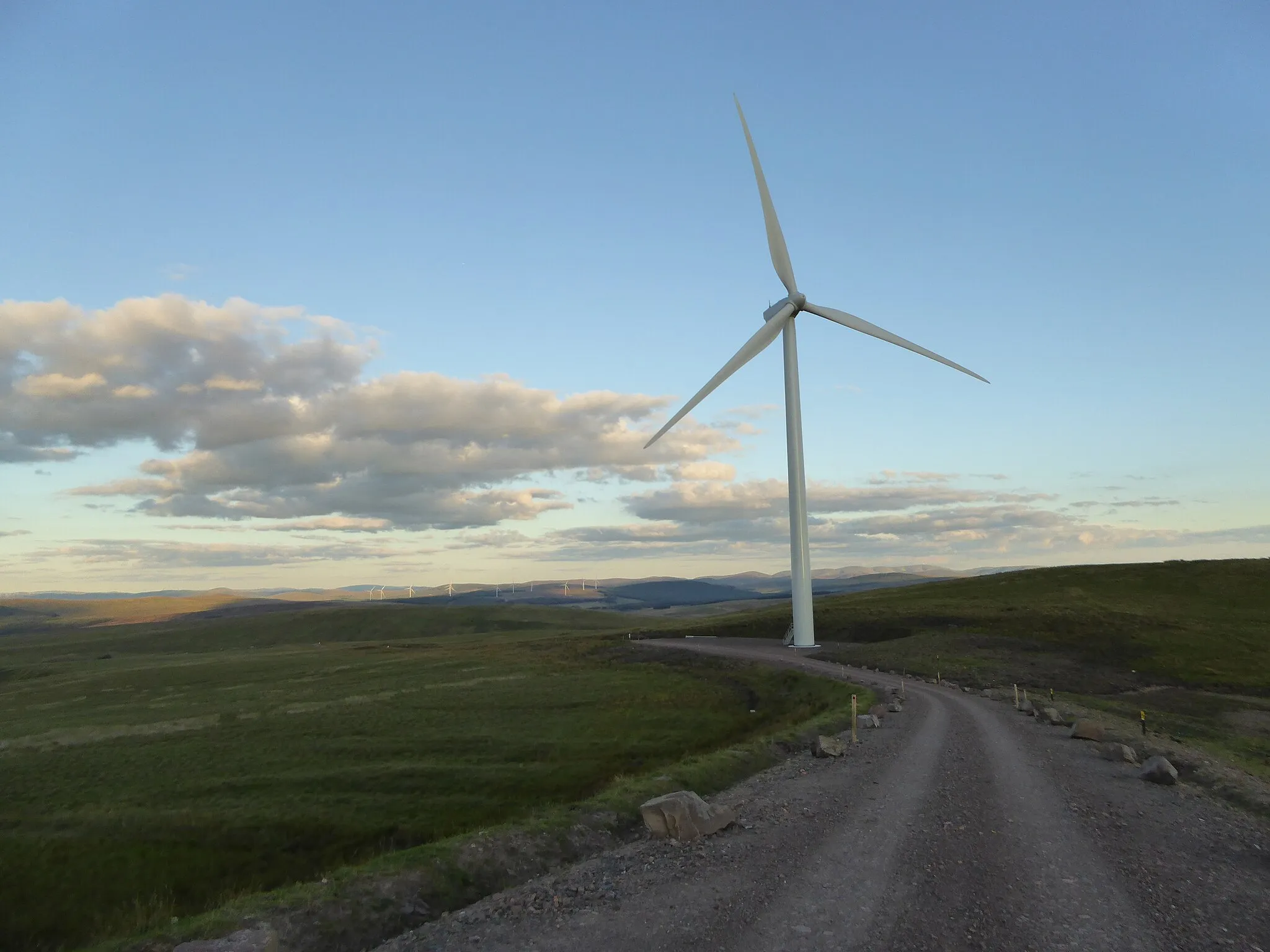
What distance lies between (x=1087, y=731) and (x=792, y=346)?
47.5 meters

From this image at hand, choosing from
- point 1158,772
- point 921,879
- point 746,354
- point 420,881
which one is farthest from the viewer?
point 746,354

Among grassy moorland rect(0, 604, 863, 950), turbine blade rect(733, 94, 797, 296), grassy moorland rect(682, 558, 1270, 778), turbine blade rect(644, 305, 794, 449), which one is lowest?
grassy moorland rect(0, 604, 863, 950)

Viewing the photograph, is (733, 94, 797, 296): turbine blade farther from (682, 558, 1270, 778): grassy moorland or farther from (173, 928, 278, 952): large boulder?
(173, 928, 278, 952): large boulder

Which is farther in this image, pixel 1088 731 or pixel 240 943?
pixel 1088 731

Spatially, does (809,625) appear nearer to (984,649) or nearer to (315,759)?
(984,649)

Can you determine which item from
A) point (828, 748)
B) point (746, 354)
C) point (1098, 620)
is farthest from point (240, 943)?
point (1098, 620)

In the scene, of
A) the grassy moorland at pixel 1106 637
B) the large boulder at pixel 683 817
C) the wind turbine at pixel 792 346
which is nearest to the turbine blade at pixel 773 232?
the wind turbine at pixel 792 346

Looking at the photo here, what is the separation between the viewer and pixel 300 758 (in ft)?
135

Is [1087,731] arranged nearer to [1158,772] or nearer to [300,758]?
[1158,772]

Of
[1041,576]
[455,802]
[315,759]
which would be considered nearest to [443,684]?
[315,759]

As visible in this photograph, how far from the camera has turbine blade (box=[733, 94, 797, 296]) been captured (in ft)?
217

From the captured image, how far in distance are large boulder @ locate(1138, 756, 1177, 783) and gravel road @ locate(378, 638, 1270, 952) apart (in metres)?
0.52

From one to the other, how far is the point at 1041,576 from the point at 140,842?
132 m

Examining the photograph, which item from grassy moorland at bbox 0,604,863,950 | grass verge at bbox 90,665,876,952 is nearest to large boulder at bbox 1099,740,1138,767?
grassy moorland at bbox 0,604,863,950
